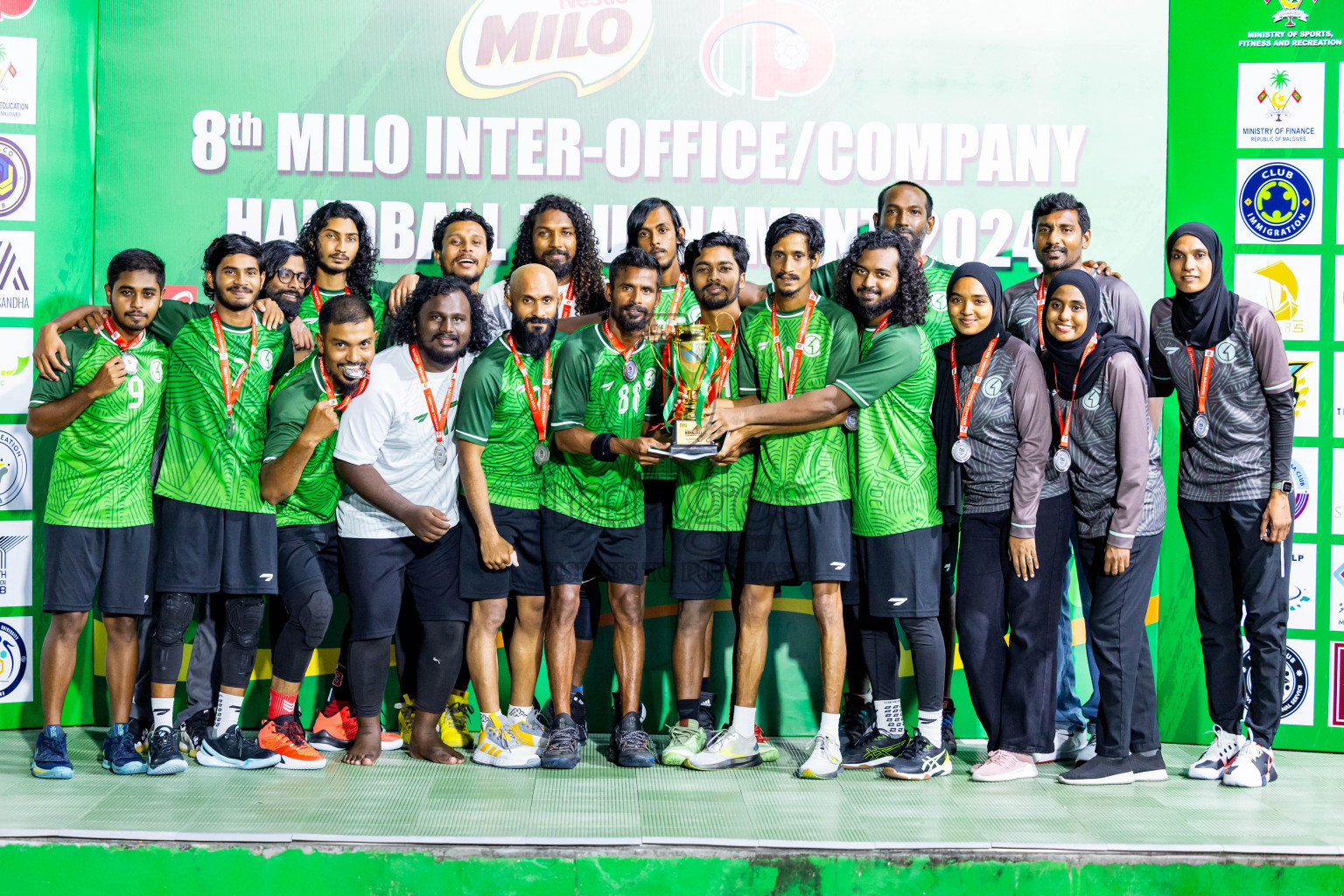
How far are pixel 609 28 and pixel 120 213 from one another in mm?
2376

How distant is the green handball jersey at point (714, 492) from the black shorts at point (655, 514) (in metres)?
0.14

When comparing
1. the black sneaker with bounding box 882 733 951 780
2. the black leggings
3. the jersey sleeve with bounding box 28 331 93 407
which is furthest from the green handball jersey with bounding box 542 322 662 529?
the jersey sleeve with bounding box 28 331 93 407

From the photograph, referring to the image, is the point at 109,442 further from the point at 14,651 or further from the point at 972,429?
the point at 972,429

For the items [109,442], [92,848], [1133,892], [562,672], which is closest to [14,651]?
[109,442]

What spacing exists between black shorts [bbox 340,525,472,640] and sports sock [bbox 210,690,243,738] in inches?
20.2

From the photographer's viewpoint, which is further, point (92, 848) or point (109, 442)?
point (109, 442)

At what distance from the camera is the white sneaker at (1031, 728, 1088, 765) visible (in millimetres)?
4426

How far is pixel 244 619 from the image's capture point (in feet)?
13.8

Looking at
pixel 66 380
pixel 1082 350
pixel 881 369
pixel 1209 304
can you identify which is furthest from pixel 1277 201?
pixel 66 380

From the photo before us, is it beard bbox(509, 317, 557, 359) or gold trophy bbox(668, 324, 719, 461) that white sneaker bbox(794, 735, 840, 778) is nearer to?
gold trophy bbox(668, 324, 719, 461)

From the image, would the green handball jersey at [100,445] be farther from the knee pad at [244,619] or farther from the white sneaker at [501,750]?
the white sneaker at [501,750]

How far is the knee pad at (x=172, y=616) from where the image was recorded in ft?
13.6

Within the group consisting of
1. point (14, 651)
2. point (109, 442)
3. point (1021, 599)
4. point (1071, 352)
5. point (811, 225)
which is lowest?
point (14, 651)

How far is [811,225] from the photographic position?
430cm
